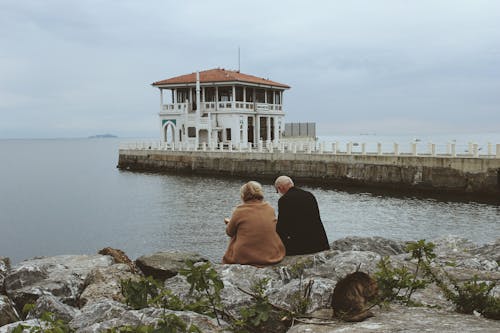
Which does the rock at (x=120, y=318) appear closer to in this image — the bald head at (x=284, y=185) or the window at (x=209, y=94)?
the bald head at (x=284, y=185)

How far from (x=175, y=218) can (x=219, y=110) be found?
24901mm

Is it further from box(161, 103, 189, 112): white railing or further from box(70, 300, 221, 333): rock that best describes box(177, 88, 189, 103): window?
box(70, 300, 221, 333): rock

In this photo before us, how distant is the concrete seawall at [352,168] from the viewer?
26878 mm

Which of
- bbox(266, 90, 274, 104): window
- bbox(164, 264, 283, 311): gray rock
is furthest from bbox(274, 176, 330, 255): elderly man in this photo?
bbox(266, 90, 274, 104): window

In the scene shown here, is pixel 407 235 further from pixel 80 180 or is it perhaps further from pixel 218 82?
pixel 80 180

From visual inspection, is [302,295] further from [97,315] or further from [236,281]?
[97,315]

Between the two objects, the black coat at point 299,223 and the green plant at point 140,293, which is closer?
the green plant at point 140,293

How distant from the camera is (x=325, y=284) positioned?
4.66 metres

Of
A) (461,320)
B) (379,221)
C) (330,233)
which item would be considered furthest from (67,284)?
(379,221)

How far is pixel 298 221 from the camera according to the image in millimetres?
6715

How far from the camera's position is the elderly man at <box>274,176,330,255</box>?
664 cm

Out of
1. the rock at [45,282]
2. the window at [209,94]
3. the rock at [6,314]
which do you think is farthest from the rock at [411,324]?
the window at [209,94]

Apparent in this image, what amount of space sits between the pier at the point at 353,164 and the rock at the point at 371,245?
791 inches

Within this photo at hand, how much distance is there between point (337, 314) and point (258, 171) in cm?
3291
